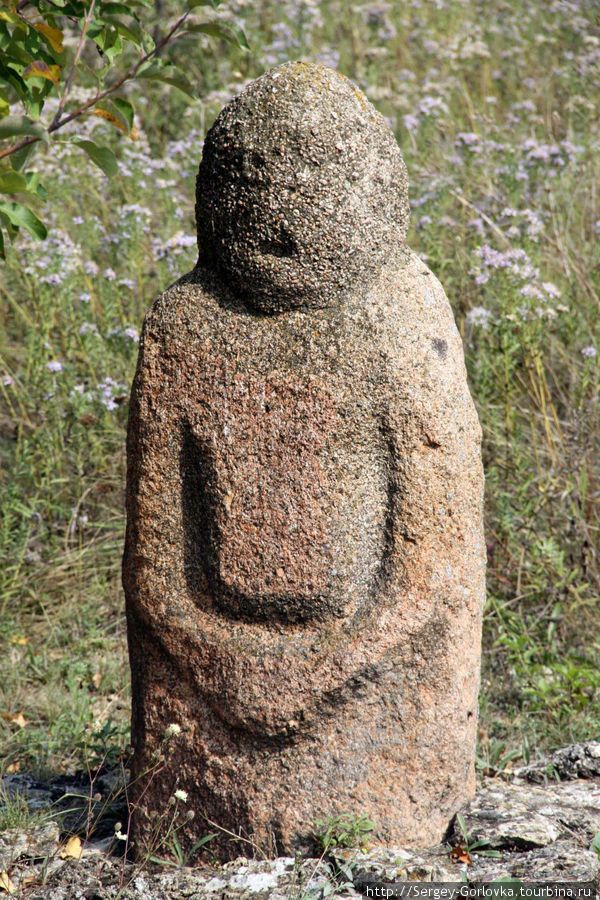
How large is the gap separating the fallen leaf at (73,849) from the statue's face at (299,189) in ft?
4.82

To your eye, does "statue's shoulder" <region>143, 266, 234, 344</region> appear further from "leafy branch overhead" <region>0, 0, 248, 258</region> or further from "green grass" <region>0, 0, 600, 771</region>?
"green grass" <region>0, 0, 600, 771</region>

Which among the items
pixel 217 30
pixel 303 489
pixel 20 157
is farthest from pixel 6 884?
pixel 217 30

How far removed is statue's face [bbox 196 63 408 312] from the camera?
87.8 inches

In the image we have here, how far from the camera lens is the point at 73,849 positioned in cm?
260

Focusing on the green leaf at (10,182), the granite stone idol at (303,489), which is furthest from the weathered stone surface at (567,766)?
the green leaf at (10,182)

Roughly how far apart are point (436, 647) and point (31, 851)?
47.7 inches

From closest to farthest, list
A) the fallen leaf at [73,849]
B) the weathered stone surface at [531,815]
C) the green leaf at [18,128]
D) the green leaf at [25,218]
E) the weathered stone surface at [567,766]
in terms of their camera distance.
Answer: the green leaf at [18,128] → the green leaf at [25,218] → the weathered stone surface at [531,815] → the fallen leaf at [73,849] → the weathered stone surface at [567,766]

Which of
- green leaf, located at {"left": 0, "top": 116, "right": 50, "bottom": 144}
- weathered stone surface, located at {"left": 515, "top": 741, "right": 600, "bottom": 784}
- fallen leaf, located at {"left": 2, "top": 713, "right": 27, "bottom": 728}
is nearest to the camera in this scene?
green leaf, located at {"left": 0, "top": 116, "right": 50, "bottom": 144}

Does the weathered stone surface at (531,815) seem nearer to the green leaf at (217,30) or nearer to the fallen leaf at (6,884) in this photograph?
the fallen leaf at (6,884)

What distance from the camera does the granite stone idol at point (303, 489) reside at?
7.42ft

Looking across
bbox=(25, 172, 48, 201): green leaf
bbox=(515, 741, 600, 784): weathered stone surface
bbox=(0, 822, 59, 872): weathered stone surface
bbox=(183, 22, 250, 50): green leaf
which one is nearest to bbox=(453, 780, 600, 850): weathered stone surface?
bbox=(515, 741, 600, 784): weathered stone surface

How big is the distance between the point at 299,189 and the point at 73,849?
1753mm

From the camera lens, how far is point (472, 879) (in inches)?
90.7

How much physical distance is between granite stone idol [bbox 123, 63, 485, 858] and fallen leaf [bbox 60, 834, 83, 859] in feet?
1.02
